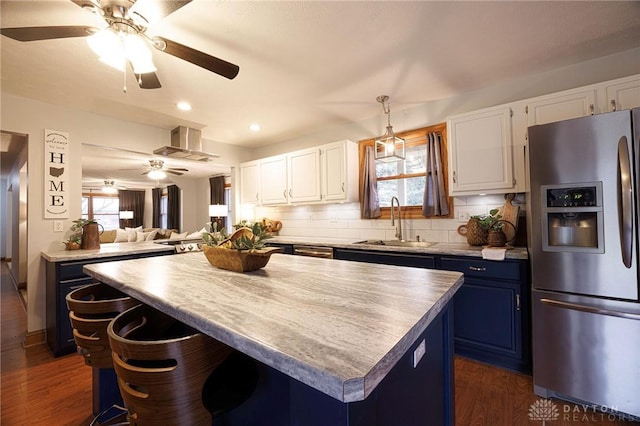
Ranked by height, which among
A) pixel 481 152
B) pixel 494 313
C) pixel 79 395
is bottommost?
pixel 79 395

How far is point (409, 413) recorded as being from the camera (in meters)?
0.89

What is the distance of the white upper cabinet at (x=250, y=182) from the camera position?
13.9 ft

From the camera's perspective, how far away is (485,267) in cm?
219

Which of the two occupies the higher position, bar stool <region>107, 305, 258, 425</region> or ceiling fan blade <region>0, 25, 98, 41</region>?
ceiling fan blade <region>0, 25, 98, 41</region>

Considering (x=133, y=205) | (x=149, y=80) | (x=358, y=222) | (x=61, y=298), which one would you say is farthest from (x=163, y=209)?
(x=149, y=80)

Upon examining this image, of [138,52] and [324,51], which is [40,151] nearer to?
[138,52]

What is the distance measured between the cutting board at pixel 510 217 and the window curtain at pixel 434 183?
0.51 metres

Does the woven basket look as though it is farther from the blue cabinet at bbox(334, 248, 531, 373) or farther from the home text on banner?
the home text on banner

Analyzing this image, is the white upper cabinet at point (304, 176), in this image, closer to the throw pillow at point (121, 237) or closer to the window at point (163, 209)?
the throw pillow at point (121, 237)

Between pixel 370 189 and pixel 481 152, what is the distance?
1.21 meters

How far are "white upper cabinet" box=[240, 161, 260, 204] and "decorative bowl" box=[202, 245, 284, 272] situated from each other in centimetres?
277

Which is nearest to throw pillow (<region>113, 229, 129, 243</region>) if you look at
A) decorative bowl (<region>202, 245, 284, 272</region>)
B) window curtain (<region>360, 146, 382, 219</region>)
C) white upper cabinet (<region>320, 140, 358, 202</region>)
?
white upper cabinet (<region>320, 140, 358, 202</region>)

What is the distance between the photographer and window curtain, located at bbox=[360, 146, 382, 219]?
329 cm

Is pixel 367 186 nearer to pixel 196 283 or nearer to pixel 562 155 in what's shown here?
pixel 562 155
